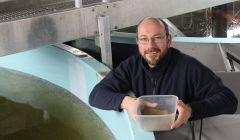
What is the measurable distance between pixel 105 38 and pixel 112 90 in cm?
54

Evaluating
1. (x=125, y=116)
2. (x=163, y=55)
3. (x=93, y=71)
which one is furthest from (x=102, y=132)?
(x=163, y=55)

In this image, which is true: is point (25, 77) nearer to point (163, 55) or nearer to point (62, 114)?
point (62, 114)

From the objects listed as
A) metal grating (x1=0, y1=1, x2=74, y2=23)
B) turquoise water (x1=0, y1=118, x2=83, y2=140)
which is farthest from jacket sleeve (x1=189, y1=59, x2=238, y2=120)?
turquoise water (x1=0, y1=118, x2=83, y2=140)

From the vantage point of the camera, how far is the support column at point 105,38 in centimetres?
173

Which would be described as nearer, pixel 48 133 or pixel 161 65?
pixel 161 65

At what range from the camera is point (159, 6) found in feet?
6.38

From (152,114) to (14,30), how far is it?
0.66 meters

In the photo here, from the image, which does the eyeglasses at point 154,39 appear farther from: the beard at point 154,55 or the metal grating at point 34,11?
the metal grating at point 34,11

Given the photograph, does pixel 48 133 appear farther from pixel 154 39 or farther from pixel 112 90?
pixel 154 39

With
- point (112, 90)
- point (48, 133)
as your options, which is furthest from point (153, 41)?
point (48, 133)

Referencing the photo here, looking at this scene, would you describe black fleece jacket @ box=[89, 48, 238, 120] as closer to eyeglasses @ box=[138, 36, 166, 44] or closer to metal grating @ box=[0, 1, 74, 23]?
eyeglasses @ box=[138, 36, 166, 44]

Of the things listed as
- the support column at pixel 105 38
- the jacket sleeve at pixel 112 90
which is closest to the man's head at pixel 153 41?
the jacket sleeve at pixel 112 90

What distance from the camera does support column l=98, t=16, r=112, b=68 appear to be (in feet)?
5.68

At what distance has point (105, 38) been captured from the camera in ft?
5.96
